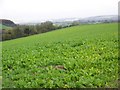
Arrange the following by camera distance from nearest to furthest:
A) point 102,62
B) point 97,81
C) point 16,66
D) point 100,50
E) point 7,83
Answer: point 97,81, point 7,83, point 102,62, point 16,66, point 100,50

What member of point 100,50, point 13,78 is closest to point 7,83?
point 13,78

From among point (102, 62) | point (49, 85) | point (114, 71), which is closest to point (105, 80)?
point (114, 71)

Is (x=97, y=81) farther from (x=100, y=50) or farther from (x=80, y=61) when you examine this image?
(x=100, y=50)

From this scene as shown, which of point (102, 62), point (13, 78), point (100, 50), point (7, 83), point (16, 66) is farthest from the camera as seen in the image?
point (100, 50)

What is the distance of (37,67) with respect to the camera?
13.5 m

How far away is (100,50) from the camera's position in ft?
55.4

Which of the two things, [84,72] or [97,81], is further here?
[84,72]

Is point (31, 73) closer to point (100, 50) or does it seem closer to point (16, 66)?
point (16, 66)

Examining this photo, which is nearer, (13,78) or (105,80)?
(105,80)

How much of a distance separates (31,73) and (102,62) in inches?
131

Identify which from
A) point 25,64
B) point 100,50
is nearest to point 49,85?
point 25,64

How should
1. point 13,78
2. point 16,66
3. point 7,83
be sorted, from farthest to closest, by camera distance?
point 16,66, point 13,78, point 7,83

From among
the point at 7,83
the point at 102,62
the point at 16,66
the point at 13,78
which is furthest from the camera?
the point at 16,66

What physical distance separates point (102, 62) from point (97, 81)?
128 inches
